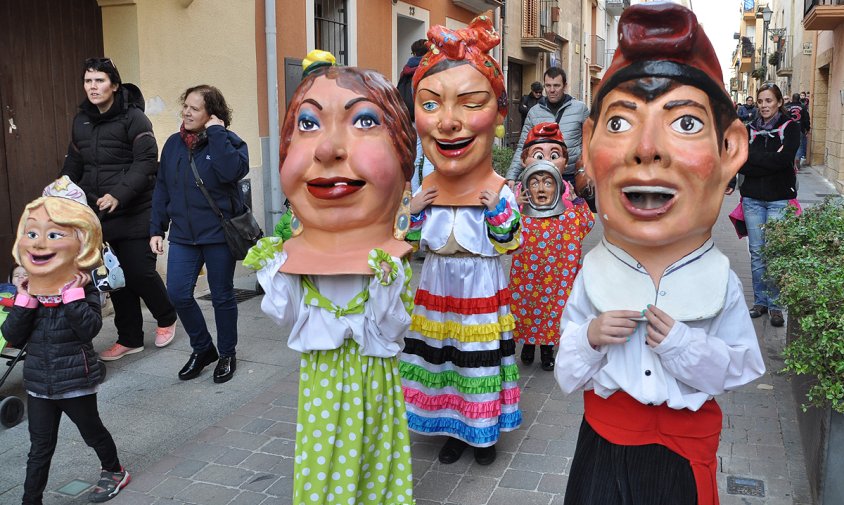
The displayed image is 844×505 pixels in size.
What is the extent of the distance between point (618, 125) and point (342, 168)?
0.98 meters

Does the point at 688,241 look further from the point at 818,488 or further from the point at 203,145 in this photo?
the point at 203,145

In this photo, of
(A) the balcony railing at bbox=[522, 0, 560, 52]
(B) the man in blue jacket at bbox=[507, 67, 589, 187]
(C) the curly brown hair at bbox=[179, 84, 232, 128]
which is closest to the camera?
(C) the curly brown hair at bbox=[179, 84, 232, 128]

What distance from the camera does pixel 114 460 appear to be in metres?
3.58

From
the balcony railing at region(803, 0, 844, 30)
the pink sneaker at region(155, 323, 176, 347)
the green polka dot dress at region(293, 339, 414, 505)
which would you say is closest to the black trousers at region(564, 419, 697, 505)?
the green polka dot dress at region(293, 339, 414, 505)

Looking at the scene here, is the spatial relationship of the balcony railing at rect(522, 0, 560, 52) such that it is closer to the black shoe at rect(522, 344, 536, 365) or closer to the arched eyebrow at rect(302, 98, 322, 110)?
the black shoe at rect(522, 344, 536, 365)

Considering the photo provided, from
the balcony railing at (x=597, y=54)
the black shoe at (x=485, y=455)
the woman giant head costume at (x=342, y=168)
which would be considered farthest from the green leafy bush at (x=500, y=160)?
the balcony railing at (x=597, y=54)

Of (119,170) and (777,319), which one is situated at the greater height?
(119,170)

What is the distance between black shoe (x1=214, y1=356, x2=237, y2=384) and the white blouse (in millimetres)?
2290

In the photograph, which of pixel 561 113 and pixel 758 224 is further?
pixel 561 113

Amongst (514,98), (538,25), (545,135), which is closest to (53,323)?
(545,135)

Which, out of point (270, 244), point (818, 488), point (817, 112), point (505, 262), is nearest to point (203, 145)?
point (270, 244)

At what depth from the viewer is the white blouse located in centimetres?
281

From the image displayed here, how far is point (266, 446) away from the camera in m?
4.06

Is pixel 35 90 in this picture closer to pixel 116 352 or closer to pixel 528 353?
pixel 116 352
